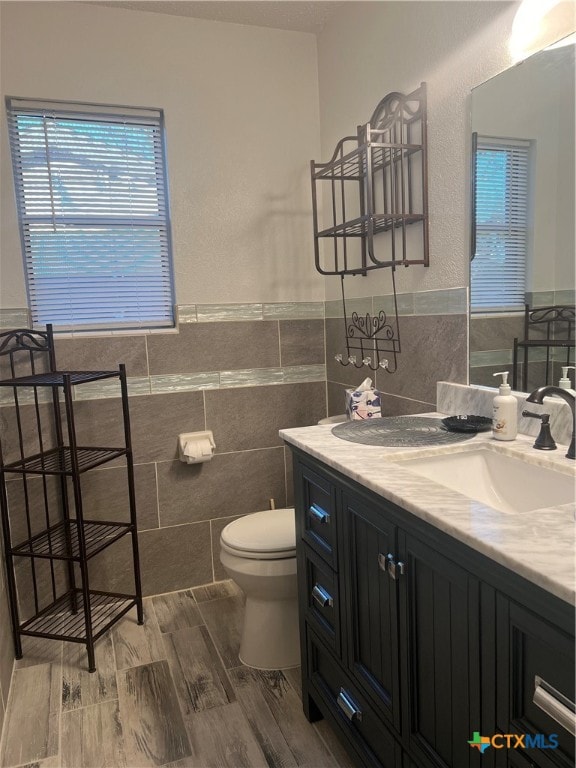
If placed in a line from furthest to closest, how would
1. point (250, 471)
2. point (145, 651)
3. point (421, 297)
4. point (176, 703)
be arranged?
point (250, 471)
point (145, 651)
point (421, 297)
point (176, 703)

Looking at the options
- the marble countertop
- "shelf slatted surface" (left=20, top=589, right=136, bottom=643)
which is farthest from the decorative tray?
"shelf slatted surface" (left=20, top=589, right=136, bottom=643)

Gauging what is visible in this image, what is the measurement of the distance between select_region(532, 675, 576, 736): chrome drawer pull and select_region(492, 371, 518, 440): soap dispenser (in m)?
0.78

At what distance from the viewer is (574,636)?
0.75 meters

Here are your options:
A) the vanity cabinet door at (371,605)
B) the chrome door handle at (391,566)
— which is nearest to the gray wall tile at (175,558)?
the vanity cabinet door at (371,605)

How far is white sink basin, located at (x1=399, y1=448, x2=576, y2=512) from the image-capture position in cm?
131

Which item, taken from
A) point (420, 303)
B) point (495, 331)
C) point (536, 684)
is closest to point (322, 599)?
point (536, 684)

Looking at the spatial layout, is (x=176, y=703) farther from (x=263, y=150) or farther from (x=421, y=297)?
(x=263, y=150)

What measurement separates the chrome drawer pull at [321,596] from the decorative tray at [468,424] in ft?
1.99

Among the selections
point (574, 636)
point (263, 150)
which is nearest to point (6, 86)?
point (263, 150)

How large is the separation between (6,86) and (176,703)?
8.02ft

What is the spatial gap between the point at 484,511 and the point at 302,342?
1.86 m

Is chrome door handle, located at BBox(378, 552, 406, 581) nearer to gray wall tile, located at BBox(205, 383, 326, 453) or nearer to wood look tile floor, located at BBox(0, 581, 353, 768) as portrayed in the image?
wood look tile floor, located at BBox(0, 581, 353, 768)

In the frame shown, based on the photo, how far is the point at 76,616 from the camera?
2.44 metres

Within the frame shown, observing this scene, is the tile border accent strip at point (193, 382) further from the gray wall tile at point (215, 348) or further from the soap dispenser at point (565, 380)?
the soap dispenser at point (565, 380)
